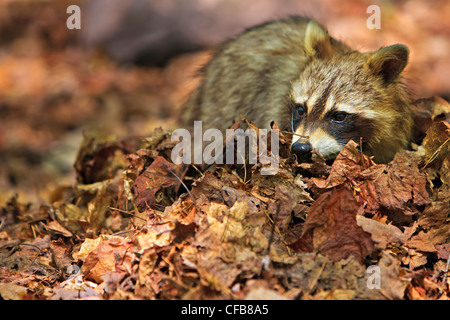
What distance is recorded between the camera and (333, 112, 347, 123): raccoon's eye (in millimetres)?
3895

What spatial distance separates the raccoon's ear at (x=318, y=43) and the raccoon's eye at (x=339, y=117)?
2.34 feet

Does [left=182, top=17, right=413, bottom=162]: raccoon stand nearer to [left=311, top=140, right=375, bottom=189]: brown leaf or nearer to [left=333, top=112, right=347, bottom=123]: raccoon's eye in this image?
[left=333, top=112, right=347, bottom=123]: raccoon's eye

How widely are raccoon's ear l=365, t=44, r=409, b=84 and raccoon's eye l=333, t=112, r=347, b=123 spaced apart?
496 millimetres

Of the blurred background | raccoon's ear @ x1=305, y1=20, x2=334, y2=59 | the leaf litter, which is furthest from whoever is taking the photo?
the blurred background

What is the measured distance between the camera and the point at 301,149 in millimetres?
3543

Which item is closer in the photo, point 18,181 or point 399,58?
point 399,58

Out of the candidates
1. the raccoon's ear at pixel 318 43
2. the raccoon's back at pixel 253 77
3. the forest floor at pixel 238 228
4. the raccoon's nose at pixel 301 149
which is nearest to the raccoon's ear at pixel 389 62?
the raccoon's ear at pixel 318 43

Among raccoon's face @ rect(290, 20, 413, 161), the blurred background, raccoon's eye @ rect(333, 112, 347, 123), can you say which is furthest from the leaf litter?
the blurred background

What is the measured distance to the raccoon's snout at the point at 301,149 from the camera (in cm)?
355

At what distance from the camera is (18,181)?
708 cm

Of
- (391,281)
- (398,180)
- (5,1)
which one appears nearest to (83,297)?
(391,281)

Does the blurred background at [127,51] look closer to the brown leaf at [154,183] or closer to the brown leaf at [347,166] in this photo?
the brown leaf at [154,183]
